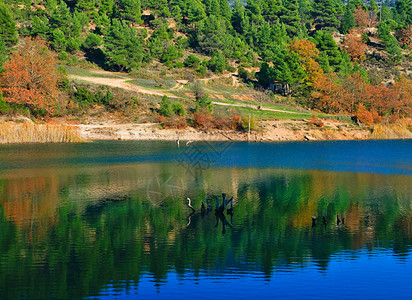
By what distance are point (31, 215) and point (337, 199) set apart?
2783 cm

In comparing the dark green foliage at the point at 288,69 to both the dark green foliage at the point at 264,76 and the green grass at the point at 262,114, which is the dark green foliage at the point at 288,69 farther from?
the green grass at the point at 262,114

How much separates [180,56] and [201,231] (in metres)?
137

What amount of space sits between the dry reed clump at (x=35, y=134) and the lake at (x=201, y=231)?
67.1 feet

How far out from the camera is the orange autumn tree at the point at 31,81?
349 feet

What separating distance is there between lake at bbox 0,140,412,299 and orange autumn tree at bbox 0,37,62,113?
3625 cm

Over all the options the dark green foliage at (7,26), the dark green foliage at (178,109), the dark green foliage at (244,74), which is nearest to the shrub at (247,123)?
the dark green foliage at (178,109)

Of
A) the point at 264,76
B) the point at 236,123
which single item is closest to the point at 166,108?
the point at 236,123

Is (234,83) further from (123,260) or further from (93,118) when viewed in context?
(123,260)

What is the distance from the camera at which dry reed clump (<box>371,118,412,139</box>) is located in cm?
11738

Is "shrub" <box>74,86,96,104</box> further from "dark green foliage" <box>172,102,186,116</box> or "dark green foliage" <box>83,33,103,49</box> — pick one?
"dark green foliage" <box>83,33,103,49</box>

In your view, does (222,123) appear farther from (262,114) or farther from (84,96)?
(84,96)

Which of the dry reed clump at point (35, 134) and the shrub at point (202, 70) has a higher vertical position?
the shrub at point (202, 70)

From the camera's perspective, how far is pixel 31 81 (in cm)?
10888

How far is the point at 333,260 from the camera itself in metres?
31.6
